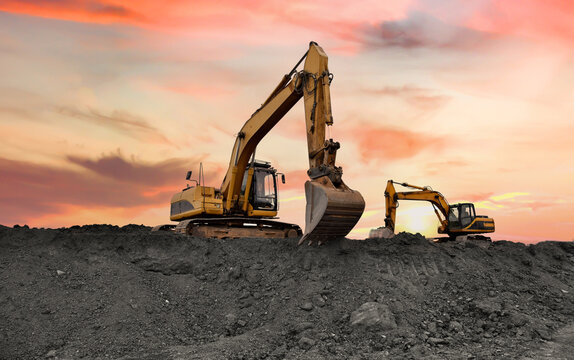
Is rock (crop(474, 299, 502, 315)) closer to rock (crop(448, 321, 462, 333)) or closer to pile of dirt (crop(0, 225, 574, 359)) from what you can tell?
pile of dirt (crop(0, 225, 574, 359))

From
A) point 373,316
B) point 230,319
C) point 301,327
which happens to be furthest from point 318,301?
point 230,319

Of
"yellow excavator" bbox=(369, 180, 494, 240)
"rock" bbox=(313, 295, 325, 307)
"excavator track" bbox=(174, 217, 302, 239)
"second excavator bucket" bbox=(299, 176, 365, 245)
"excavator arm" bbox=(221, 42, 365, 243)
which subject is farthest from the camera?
"yellow excavator" bbox=(369, 180, 494, 240)

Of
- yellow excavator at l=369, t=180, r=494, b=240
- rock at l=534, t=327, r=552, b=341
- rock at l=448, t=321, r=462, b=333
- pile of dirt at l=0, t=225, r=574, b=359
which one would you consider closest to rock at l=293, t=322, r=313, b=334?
pile of dirt at l=0, t=225, r=574, b=359

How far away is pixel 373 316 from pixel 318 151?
3.98 meters

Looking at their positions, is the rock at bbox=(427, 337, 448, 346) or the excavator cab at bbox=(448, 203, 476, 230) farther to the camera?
the excavator cab at bbox=(448, 203, 476, 230)

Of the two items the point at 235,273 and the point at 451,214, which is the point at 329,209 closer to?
the point at 235,273

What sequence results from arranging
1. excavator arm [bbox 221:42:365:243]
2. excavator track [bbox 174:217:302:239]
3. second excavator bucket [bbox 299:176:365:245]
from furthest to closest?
1. excavator track [bbox 174:217:302:239]
2. excavator arm [bbox 221:42:365:243]
3. second excavator bucket [bbox 299:176:365:245]

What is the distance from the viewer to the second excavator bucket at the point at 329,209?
29.4 ft

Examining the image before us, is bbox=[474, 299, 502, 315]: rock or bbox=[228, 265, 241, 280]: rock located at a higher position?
bbox=[228, 265, 241, 280]: rock

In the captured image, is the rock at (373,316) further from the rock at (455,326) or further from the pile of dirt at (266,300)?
the rock at (455,326)

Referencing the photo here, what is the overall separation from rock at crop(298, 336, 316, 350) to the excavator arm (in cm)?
266

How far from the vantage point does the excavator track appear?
46.0 feet

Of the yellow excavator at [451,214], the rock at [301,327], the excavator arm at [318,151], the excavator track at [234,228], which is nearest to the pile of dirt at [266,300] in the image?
the rock at [301,327]

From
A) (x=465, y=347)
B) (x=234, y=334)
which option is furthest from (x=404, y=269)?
(x=234, y=334)
